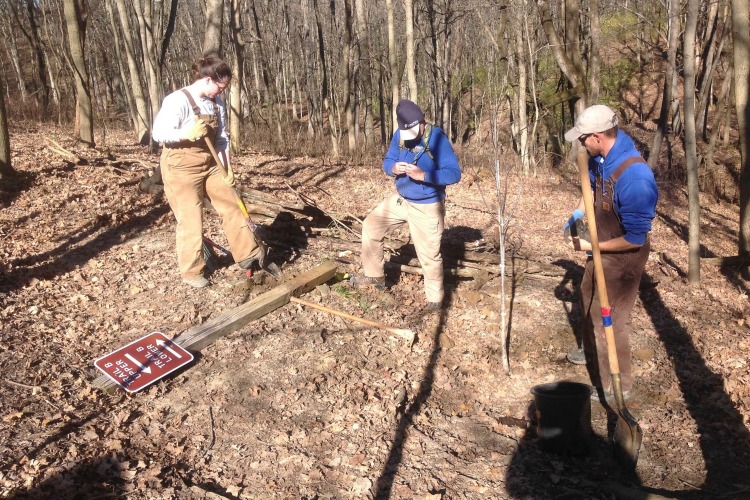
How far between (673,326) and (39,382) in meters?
5.87

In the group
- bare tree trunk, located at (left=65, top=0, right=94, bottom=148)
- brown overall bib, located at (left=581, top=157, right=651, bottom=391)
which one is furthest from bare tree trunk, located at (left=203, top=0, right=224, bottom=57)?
brown overall bib, located at (left=581, top=157, right=651, bottom=391)

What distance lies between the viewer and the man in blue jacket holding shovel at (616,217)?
395cm

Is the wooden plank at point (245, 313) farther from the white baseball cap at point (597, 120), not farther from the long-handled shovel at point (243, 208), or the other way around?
the white baseball cap at point (597, 120)

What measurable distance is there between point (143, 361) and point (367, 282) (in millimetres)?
2529

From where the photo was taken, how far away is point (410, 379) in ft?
16.9

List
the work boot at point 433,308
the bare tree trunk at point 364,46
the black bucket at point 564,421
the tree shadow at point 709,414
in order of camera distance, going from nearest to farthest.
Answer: the tree shadow at point 709,414, the black bucket at point 564,421, the work boot at point 433,308, the bare tree trunk at point 364,46

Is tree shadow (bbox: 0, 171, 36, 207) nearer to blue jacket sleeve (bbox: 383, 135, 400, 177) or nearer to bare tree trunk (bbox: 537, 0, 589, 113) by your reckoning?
blue jacket sleeve (bbox: 383, 135, 400, 177)

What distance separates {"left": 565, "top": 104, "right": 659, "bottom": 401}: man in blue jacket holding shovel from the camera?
3945mm

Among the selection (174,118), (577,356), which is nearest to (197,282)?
(174,118)

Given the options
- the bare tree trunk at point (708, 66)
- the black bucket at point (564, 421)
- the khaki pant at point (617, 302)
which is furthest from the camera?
the bare tree trunk at point (708, 66)

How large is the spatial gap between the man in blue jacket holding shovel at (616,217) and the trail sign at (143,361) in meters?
3.29

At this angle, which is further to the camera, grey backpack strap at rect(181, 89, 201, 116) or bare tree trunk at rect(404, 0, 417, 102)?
bare tree trunk at rect(404, 0, 417, 102)

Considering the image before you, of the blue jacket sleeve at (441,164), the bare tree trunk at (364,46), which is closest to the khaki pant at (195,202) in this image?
the blue jacket sleeve at (441,164)

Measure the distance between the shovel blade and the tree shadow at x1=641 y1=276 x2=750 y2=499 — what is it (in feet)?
1.10
